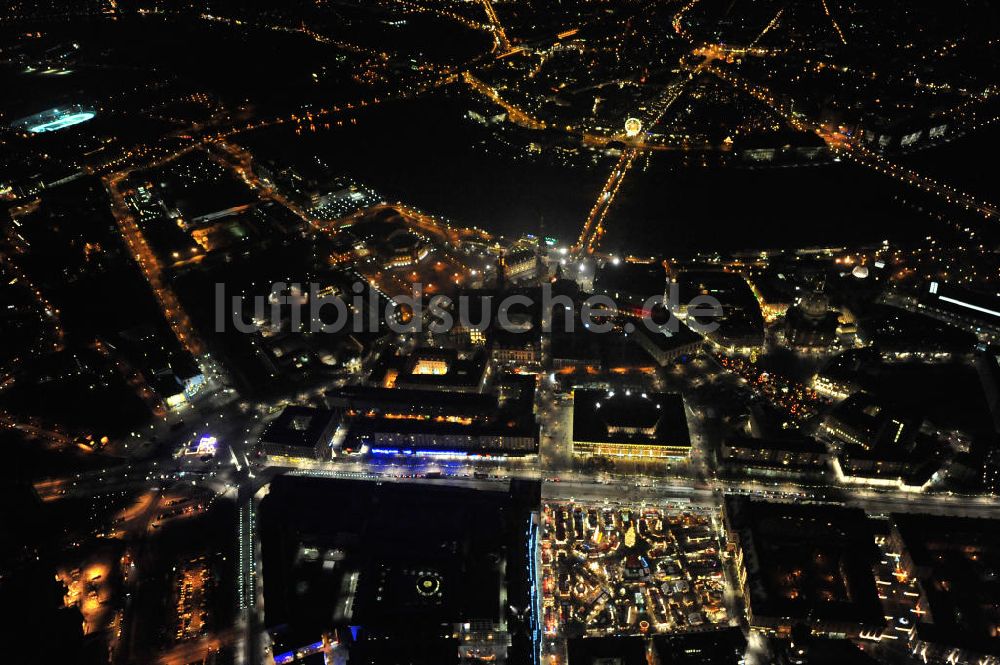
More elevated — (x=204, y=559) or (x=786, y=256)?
(x=786, y=256)

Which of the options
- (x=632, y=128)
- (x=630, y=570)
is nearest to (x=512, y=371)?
(x=630, y=570)

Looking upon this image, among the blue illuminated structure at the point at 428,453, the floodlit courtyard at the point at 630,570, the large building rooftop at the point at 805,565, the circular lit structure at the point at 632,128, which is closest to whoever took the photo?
the large building rooftop at the point at 805,565

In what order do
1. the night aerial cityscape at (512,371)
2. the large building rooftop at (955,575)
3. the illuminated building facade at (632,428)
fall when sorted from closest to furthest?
1. the large building rooftop at (955,575)
2. the night aerial cityscape at (512,371)
3. the illuminated building facade at (632,428)

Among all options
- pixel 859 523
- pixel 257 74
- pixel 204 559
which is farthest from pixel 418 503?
pixel 257 74

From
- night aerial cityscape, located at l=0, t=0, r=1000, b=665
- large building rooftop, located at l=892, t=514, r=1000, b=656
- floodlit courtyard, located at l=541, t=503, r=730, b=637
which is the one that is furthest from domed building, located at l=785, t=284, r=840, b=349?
floodlit courtyard, located at l=541, t=503, r=730, b=637

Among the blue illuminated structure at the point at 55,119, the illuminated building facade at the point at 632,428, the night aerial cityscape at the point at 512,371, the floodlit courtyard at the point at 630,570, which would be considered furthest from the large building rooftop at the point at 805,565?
the blue illuminated structure at the point at 55,119

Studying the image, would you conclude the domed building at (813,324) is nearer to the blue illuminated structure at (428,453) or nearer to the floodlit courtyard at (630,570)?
the floodlit courtyard at (630,570)

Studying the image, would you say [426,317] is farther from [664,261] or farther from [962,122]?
[962,122]
